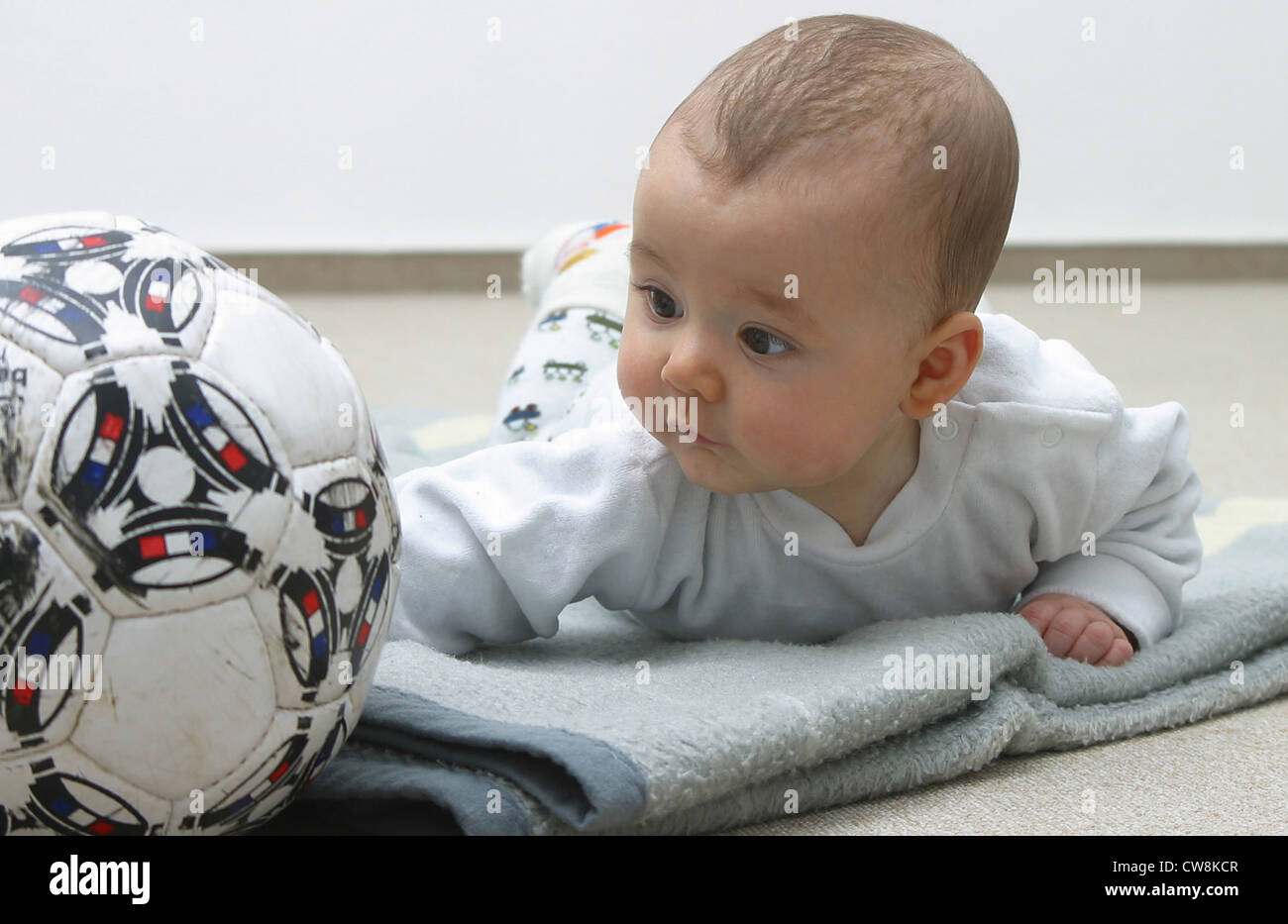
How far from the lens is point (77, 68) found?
3.22 m

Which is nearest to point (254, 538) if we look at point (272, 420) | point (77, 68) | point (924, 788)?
point (272, 420)

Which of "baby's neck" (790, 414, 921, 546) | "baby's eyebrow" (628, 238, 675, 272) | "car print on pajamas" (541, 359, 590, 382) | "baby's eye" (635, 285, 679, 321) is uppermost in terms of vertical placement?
"baby's eyebrow" (628, 238, 675, 272)

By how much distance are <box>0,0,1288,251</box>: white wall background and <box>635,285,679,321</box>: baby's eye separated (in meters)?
2.40

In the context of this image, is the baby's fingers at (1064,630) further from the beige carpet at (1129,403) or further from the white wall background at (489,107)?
the white wall background at (489,107)

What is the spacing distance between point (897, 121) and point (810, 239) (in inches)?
3.6

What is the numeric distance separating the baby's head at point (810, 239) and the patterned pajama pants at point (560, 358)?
0.43m

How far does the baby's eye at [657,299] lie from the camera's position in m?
0.93

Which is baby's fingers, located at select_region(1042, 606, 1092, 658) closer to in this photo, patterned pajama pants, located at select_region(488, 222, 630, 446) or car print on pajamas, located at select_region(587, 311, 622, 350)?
patterned pajama pants, located at select_region(488, 222, 630, 446)

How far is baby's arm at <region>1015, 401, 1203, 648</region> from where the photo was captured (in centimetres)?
109

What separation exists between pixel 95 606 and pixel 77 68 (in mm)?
2892

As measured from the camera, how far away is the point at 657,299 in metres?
0.94

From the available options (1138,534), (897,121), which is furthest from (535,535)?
(1138,534)

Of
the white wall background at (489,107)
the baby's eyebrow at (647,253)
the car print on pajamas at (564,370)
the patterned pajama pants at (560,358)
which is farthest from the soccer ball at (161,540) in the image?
the white wall background at (489,107)

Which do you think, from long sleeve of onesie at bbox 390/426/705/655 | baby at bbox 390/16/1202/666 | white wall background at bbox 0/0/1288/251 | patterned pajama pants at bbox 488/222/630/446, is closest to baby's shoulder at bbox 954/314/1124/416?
baby at bbox 390/16/1202/666
